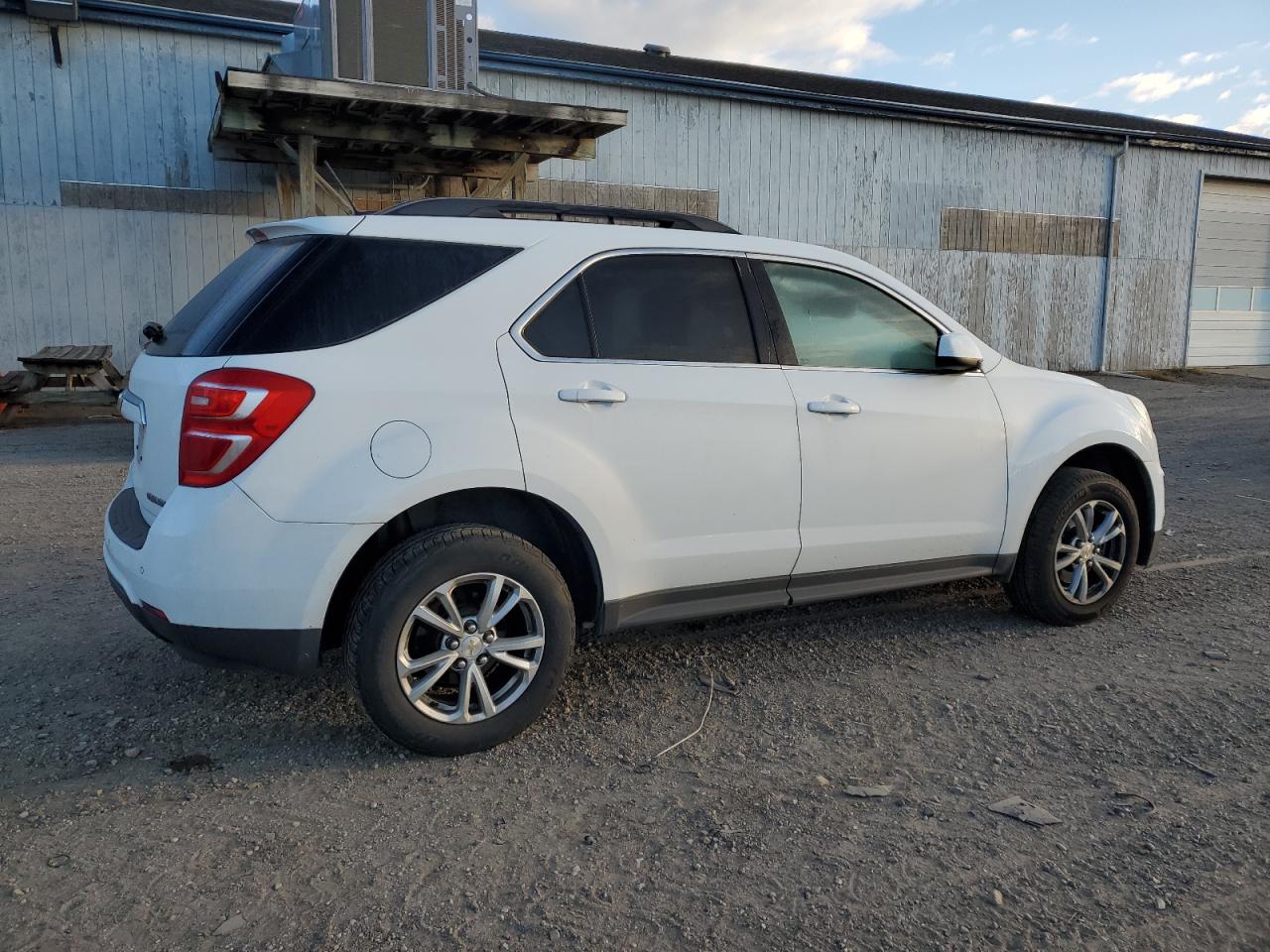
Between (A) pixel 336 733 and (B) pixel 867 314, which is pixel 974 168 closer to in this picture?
(B) pixel 867 314

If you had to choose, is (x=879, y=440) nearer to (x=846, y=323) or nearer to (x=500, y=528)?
(x=846, y=323)

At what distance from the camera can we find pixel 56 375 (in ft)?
39.1

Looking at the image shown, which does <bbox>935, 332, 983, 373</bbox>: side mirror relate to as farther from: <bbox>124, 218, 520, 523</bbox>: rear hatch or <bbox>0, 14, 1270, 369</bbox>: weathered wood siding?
<bbox>0, 14, 1270, 369</bbox>: weathered wood siding

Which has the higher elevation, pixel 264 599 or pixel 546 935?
pixel 264 599

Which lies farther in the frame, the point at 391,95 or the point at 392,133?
the point at 392,133

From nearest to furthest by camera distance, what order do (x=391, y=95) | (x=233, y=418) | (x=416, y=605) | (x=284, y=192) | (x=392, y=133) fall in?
(x=233, y=418), (x=416, y=605), (x=391, y=95), (x=392, y=133), (x=284, y=192)

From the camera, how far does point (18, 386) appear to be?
11711 mm

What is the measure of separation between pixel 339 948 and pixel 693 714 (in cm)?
165

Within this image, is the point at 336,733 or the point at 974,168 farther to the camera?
the point at 974,168

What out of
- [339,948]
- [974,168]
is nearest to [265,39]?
[974,168]

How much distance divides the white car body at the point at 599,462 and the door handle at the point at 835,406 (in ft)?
0.08

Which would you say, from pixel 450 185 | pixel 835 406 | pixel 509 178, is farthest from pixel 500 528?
pixel 450 185

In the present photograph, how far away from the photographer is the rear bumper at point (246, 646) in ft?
10.2

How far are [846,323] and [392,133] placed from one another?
30.3 ft
